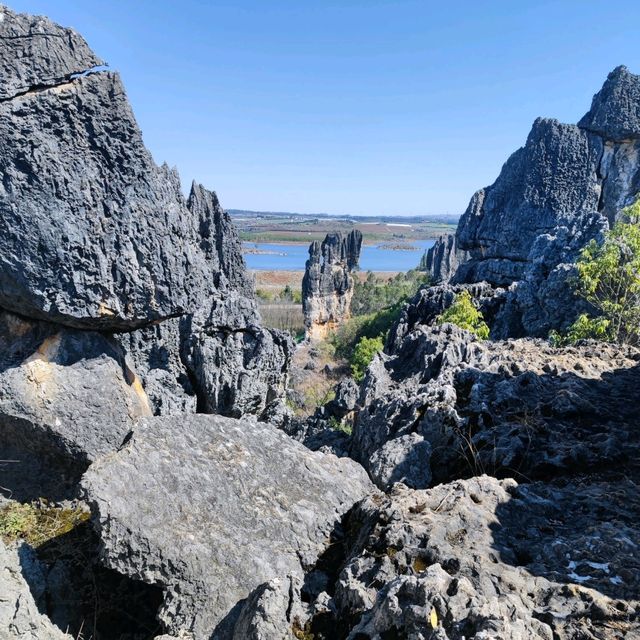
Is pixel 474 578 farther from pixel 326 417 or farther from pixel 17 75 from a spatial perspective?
pixel 326 417

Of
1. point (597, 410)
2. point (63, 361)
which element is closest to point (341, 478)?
point (597, 410)

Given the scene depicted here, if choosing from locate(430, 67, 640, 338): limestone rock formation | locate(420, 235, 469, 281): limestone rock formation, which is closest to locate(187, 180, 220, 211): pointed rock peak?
locate(430, 67, 640, 338): limestone rock formation

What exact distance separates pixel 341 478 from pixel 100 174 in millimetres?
4380

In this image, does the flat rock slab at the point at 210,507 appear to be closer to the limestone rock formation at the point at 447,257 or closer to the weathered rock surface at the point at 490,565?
the weathered rock surface at the point at 490,565

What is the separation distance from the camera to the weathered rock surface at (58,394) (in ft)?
18.5

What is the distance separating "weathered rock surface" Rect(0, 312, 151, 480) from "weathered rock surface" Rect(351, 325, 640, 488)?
322cm

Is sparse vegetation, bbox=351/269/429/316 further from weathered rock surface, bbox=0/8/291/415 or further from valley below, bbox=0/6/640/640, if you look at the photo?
weathered rock surface, bbox=0/8/291/415

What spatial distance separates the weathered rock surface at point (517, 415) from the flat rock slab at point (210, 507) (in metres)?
1.13

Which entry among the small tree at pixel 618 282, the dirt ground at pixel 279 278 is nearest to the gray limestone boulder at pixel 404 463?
the small tree at pixel 618 282

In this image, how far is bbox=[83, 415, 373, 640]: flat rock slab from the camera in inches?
136

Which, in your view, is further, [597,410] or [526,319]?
[526,319]

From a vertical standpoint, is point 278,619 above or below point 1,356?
below

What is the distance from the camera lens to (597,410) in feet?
17.8

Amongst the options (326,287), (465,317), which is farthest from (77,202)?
(326,287)
